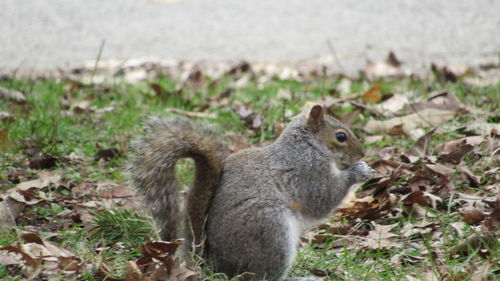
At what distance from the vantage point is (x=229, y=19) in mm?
5492

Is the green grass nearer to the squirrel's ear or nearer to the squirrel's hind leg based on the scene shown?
the squirrel's hind leg

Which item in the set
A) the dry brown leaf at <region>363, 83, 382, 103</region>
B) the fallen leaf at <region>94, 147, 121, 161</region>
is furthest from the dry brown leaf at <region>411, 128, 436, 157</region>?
the fallen leaf at <region>94, 147, 121, 161</region>

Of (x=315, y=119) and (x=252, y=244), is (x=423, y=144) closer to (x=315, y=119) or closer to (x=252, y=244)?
(x=315, y=119)

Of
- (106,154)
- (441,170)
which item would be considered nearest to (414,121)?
(441,170)

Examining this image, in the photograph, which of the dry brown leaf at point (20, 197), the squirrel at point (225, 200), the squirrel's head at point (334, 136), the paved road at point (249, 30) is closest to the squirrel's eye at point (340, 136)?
the squirrel's head at point (334, 136)

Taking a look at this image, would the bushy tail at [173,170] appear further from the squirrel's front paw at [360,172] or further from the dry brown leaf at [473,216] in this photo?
the dry brown leaf at [473,216]

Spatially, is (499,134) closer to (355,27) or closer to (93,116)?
(93,116)

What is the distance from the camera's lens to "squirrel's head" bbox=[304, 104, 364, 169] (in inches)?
95.9

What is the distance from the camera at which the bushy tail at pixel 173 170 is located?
1.99m

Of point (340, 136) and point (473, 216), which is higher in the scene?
point (340, 136)

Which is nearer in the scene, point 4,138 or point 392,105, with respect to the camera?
point 4,138

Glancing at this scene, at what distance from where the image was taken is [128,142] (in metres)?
3.00

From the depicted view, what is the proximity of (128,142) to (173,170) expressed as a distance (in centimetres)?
103

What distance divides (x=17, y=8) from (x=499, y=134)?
424 centimetres
